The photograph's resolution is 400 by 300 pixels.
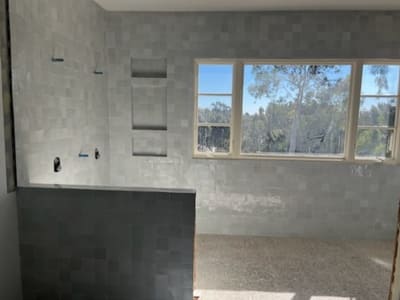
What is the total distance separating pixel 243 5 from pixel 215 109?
1.13 m

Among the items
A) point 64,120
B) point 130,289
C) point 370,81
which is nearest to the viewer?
point 130,289

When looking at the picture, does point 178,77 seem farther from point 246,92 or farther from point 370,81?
point 370,81

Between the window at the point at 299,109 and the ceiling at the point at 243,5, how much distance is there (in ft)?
1.83

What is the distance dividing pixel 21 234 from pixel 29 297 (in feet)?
1.48

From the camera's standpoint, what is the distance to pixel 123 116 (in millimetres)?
3576

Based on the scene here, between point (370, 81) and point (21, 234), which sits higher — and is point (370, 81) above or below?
above

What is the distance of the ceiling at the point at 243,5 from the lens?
3.01 meters

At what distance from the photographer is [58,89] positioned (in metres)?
2.42

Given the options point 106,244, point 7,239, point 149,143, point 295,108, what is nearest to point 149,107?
point 149,143

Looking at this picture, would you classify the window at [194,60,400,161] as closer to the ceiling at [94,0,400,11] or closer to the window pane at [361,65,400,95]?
the window pane at [361,65,400,95]

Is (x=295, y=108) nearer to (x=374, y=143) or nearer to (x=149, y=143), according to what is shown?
(x=374, y=143)

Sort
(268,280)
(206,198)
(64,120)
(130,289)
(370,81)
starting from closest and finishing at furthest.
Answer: (130,289) < (64,120) < (268,280) < (370,81) < (206,198)

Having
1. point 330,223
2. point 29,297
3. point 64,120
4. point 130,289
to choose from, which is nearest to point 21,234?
point 29,297

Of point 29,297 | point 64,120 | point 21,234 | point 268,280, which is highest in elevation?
point 64,120
